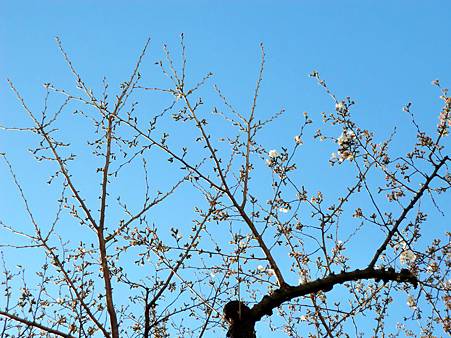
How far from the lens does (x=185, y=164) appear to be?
4352 millimetres

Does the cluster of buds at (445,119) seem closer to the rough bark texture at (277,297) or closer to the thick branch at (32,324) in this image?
the rough bark texture at (277,297)

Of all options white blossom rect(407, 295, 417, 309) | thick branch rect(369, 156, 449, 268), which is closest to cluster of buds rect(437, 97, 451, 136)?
thick branch rect(369, 156, 449, 268)

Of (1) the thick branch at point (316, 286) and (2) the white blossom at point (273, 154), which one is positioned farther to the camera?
(2) the white blossom at point (273, 154)

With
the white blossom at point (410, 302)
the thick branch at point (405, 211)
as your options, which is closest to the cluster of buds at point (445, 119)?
the thick branch at point (405, 211)

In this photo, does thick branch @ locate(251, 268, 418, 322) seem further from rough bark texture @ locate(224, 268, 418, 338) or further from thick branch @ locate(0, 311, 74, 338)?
thick branch @ locate(0, 311, 74, 338)

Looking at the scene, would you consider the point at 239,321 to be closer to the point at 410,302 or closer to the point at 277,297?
the point at 277,297

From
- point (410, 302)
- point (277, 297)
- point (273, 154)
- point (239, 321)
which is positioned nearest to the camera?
point (239, 321)

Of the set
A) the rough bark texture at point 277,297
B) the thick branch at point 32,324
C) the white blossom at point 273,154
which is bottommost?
the thick branch at point 32,324

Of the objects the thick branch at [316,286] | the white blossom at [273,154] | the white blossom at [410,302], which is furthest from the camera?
the white blossom at [410,302]

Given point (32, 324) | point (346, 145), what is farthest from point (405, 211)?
point (32, 324)

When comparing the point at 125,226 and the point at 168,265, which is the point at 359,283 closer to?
the point at 168,265

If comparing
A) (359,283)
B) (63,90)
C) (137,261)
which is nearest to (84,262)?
(137,261)

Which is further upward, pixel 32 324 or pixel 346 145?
pixel 346 145

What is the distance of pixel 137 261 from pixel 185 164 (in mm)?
997
